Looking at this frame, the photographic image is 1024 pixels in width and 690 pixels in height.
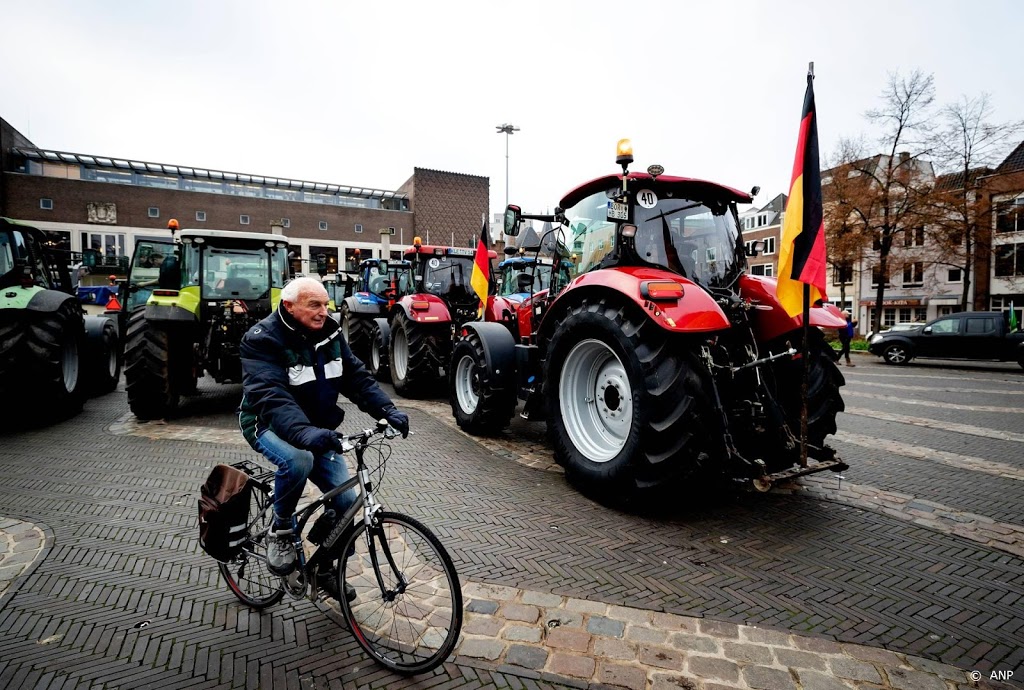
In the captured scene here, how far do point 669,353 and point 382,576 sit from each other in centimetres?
243

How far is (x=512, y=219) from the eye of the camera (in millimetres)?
5691

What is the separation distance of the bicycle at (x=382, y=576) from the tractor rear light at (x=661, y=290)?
2.14m

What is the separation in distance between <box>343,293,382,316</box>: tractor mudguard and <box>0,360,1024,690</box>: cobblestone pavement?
632cm

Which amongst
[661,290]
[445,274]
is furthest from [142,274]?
[661,290]

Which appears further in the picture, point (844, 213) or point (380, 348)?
point (844, 213)

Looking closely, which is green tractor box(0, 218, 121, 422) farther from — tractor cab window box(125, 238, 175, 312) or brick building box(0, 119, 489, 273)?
brick building box(0, 119, 489, 273)

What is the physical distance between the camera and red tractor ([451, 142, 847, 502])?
389 centimetres

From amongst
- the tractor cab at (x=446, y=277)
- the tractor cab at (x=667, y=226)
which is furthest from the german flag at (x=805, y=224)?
the tractor cab at (x=446, y=277)

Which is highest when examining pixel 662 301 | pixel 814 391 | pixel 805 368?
pixel 662 301

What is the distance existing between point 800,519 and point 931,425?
4.96 metres

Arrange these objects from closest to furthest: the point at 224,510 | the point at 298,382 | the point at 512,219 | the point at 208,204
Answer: the point at 224,510 < the point at 298,382 < the point at 512,219 < the point at 208,204

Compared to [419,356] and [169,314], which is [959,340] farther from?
[169,314]

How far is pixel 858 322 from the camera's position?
129ft

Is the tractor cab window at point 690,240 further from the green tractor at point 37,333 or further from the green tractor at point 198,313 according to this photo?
the green tractor at point 37,333
